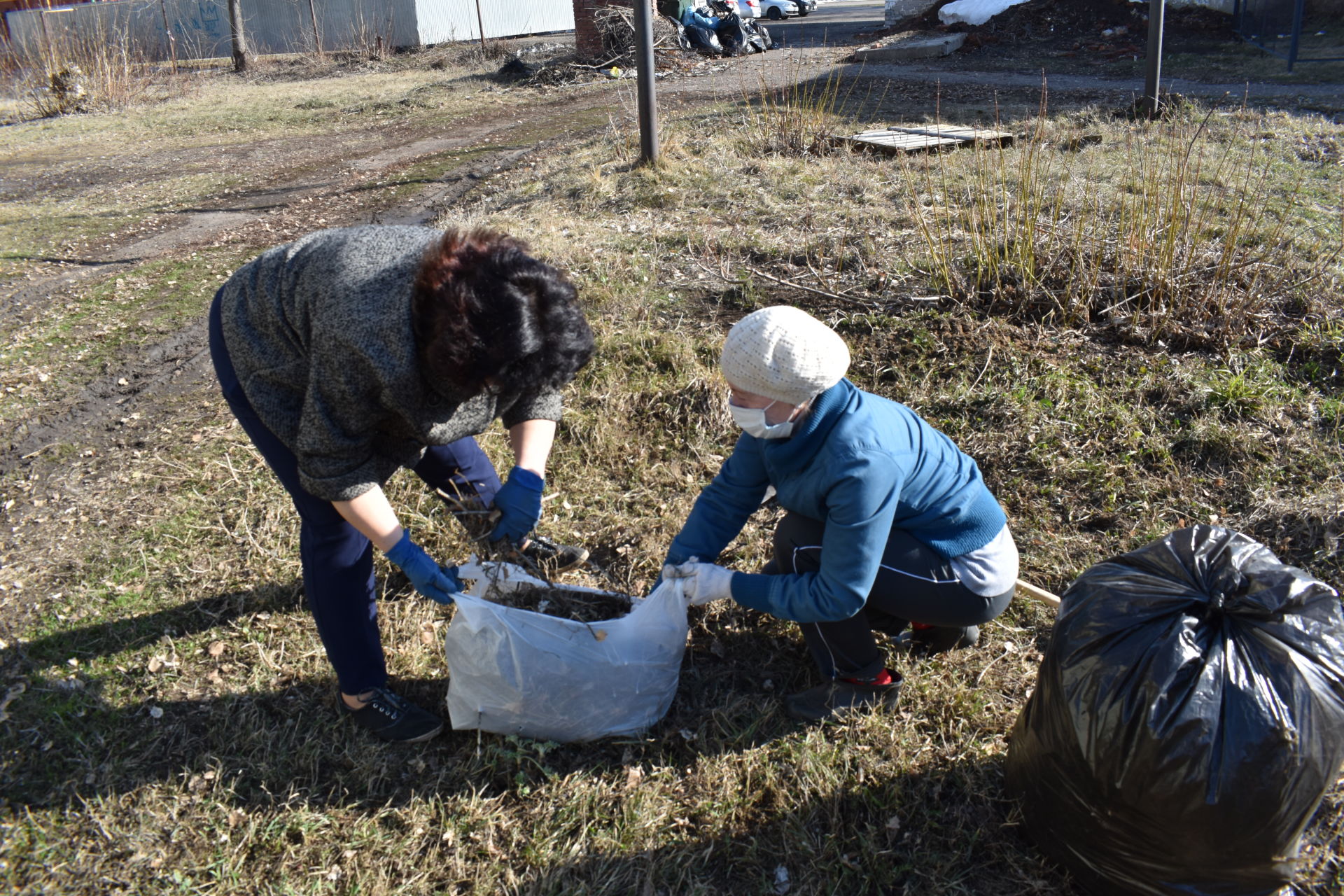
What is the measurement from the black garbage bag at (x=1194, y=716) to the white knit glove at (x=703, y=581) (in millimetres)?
711

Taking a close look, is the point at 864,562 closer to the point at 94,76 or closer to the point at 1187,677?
the point at 1187,677

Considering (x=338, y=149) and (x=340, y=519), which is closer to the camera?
(x=340, y=519)

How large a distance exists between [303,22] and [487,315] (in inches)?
873

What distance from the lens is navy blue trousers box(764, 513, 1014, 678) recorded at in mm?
1992

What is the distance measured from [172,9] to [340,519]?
2464 cm

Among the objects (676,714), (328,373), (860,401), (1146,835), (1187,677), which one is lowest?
(676,714)

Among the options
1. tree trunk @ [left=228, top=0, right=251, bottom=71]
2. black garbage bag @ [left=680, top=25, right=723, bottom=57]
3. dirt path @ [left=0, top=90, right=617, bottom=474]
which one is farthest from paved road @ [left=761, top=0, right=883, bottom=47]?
tree trunk @ [left=228, top=0, right=251, bottom=71]

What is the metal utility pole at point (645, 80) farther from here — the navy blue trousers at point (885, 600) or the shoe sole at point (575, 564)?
the navy blue trousers at point (885, 600)

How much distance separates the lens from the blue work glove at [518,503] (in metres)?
2.13

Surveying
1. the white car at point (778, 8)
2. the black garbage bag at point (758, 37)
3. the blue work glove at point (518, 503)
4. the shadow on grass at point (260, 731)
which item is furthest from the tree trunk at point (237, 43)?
the blue work glove at point (518, 503)

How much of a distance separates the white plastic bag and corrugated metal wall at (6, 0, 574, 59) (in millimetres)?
18611

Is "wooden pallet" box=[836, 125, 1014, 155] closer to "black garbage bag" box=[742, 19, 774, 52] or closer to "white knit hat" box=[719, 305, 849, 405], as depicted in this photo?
"white knit hat" box=[719, 305, 849, 405]

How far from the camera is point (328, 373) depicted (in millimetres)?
1713

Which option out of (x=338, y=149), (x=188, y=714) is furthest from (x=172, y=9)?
(x=188, y=714)
